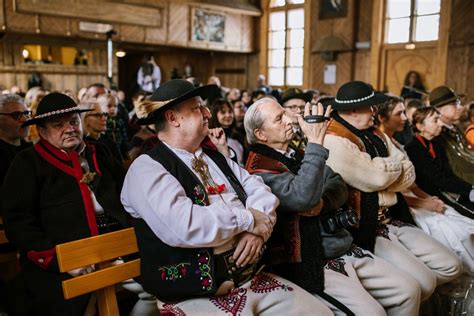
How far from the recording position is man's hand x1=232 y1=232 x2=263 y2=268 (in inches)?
69.8

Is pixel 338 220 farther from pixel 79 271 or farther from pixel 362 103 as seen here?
pixel 79 271

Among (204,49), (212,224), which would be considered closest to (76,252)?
(212,224)

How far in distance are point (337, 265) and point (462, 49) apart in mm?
9162

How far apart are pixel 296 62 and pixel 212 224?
12003mm

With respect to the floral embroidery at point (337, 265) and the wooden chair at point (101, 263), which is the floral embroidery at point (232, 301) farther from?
the floral embroidery at point (337, 265)

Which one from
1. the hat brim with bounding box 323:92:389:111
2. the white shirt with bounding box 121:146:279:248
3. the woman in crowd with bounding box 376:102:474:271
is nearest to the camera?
the white shirt with bounding box 121:146:279:248

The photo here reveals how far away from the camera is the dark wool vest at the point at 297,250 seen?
2115 millimetres

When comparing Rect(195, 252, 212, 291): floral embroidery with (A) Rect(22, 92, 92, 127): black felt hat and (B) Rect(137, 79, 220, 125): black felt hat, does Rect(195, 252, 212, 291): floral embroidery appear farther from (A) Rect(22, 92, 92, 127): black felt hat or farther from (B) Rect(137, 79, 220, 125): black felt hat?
(A) Rect(22, 92, 92, 127): black felt hat

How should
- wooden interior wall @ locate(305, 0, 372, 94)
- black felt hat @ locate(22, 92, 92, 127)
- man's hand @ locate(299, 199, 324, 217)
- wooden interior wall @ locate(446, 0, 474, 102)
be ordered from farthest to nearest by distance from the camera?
wooden interior wall @ locate(305, 0, 372, 94), wooden interior wall @ locate(446, 0, 474, 102), black felt hat @ locate(22, 92, 92, 127), man's hand @ locate(299, 199, 324, 217)

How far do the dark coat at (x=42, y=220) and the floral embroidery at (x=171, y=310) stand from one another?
482 millimetres

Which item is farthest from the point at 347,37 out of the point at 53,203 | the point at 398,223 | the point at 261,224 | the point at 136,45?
the point at 261,224

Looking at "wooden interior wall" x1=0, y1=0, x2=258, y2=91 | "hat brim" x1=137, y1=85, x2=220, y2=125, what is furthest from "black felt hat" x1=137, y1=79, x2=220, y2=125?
"wooden interior wall" x1=0, y1=0, x2=258, y2=91

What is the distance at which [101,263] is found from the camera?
196 cm

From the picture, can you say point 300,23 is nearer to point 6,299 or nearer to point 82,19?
point 82,19
